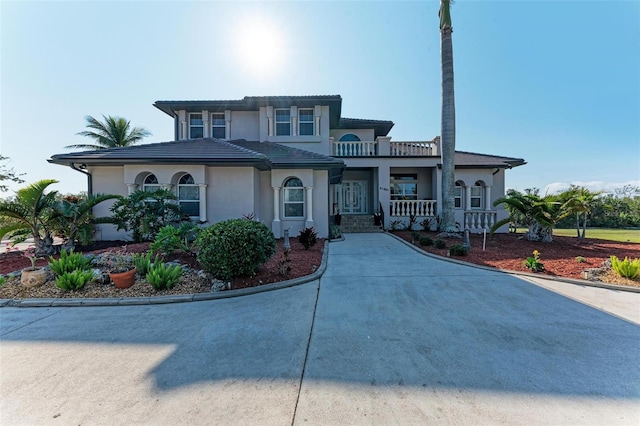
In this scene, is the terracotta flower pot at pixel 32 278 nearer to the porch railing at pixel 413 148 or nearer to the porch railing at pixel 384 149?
the porch railing at pixel 384 149

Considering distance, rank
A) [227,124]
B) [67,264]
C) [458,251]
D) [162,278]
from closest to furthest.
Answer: [162,278] → [67,264] → [458,251] → [227,124]

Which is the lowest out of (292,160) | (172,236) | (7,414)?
(7,414)

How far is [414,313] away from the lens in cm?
412

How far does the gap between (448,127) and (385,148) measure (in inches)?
170

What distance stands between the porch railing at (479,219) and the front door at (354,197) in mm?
6122

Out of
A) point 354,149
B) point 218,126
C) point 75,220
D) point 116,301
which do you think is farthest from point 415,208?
point 75,220

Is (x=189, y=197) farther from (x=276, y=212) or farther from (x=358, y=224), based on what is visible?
(x=358, y=224)

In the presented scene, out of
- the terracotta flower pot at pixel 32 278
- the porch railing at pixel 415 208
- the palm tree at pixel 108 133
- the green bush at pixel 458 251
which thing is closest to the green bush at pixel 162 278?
the terracotta flower pot at pixel 32 278

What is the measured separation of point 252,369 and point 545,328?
4.13 meters

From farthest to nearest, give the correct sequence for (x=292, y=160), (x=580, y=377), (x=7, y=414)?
(x=292, y=160), (x=580, y=377), (x=7, y=414)

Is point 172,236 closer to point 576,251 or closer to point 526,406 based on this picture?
point 526,406

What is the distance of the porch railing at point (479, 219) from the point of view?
14508 mm

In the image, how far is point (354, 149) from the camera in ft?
49.9

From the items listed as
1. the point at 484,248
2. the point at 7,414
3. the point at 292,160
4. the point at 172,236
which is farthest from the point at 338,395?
the point at 292,160
